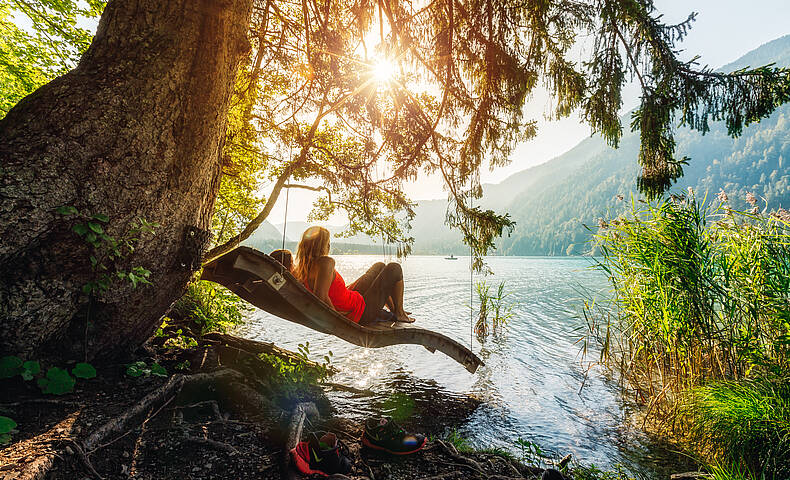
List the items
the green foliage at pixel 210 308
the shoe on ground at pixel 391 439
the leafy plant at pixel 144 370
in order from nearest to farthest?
the leafy plant at pixel 144 370, the shoe on ground at pixel 391 439, the green foliage at pixel 210 308

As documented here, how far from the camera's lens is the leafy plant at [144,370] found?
6.95ft

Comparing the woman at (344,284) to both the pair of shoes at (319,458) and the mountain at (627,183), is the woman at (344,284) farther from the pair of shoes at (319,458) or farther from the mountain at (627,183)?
the mountain at (627,183)

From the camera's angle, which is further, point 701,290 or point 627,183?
point 627,183

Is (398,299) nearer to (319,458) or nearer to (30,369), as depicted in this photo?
(319,458)

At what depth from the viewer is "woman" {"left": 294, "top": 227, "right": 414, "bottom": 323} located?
3570mm

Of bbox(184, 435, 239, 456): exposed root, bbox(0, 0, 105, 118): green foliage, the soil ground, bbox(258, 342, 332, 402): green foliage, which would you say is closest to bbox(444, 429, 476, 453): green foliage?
the soil ground

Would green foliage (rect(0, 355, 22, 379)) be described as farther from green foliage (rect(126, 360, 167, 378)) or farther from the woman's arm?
the woman's arm

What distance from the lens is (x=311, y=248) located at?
Answer: 371 centimetres

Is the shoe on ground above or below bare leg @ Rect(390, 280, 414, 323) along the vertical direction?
below

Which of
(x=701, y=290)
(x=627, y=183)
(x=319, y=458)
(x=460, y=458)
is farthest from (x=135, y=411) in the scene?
(x=627, y=183)

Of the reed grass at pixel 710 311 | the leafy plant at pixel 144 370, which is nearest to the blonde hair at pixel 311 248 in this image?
the leafy plant at pixel 144 370

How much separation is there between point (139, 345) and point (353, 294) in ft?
6.82

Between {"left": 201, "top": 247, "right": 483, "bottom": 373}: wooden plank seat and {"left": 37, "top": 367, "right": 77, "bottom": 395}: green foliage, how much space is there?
1.21 metres

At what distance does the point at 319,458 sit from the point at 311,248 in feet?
7.23
